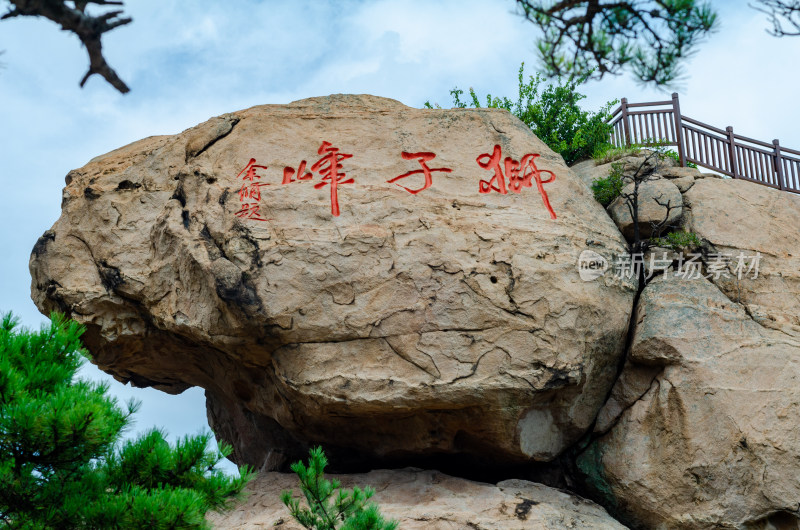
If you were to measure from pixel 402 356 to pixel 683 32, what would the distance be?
128 inches

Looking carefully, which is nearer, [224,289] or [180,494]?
[180,494]

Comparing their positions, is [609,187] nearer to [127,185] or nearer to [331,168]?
[331,168]

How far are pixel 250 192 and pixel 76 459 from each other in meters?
3.20

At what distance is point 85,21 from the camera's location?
3.46 metres

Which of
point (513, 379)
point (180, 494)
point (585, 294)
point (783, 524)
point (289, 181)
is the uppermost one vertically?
point (289, 181)

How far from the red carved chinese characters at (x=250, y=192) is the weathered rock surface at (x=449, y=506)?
2372mm

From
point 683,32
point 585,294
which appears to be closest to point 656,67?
point 683,32

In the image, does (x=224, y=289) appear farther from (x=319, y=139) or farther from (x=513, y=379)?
(x=513, y=379)

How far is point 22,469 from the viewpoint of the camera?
15.7 ft

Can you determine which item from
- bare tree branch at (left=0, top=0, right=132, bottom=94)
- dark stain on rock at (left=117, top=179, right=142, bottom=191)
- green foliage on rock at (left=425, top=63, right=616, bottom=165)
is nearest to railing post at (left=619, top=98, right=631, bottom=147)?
green foliage on rock at (left=425, top=63, right=616, bottom=165)

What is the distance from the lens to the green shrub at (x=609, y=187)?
28.3ft

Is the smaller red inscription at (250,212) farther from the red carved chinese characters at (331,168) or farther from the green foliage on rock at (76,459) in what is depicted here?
the green foliage on rock at (76,459)

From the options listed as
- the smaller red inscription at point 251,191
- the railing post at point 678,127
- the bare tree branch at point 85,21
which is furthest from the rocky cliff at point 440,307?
the bare tree branch at point 85,21

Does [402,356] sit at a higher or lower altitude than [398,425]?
higher
